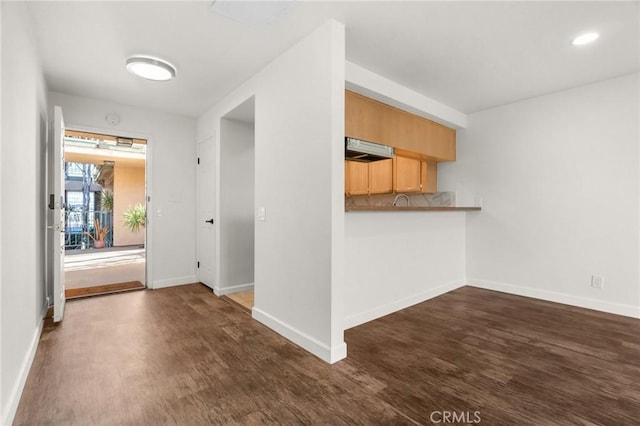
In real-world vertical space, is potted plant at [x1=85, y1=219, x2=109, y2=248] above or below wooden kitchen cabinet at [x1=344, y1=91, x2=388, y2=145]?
below

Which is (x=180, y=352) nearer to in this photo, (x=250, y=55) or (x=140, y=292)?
(x=140, y=292)

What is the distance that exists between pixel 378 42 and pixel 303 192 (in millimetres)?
1454

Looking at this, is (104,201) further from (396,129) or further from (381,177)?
(396,129)

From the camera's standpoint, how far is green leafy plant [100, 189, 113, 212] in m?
9.80

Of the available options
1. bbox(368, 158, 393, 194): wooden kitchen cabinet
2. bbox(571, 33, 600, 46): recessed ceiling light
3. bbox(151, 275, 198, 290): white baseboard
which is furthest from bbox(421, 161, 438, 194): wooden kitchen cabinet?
bbox(151, 275, 198, 290): white baseboard

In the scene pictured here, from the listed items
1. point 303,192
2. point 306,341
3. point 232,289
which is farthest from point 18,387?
point 232,289

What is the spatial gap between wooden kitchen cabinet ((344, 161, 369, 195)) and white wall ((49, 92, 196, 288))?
101 inches

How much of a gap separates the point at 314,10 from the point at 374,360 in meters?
2.59

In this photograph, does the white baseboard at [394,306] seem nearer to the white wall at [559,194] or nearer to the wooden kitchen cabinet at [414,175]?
the white wall at [559,194]

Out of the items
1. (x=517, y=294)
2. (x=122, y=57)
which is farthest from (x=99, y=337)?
(x=517, y=294)

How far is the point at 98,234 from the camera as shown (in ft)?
31.1

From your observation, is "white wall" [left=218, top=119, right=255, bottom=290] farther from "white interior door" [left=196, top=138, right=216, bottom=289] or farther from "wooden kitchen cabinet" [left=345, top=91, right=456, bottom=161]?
"wooden kitchen cabinet" [left=345, top=91, right=456, bottom=161]

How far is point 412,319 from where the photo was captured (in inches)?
123
